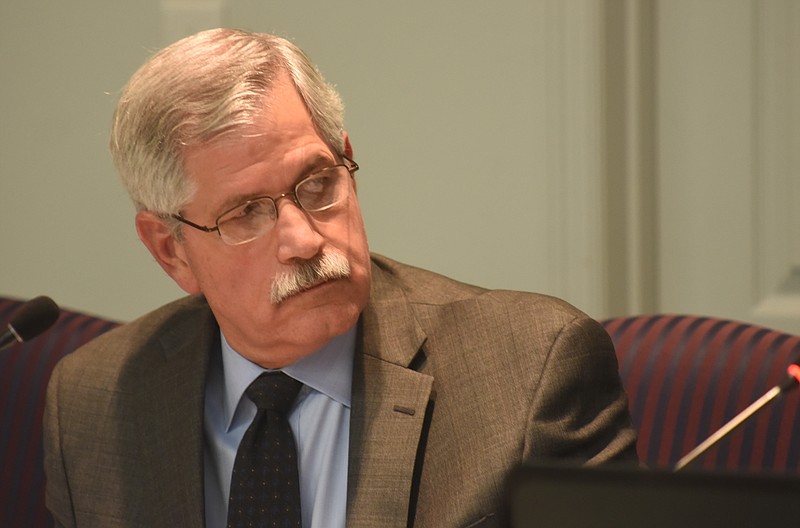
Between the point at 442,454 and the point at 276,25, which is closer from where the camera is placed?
the point at 442,454

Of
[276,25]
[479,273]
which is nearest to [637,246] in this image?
[479,273]

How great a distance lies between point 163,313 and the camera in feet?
6.58

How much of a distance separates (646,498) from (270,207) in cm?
101

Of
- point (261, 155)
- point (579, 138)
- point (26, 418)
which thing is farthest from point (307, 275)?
point (579, 138)

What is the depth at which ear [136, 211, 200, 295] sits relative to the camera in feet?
5.89

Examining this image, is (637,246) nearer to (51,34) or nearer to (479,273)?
(479,273)

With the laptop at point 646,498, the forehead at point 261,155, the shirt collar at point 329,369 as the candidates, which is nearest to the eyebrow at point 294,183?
the forehead at point 261,155

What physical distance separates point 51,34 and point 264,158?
161 cm

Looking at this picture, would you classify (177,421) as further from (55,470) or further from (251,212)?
(251,212)

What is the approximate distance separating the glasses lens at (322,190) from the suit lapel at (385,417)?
8.2 inches

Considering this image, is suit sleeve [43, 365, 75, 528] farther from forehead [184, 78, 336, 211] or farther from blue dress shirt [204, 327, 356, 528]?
forehead [184, 78, 336, 211]

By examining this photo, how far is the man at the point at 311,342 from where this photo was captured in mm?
1607

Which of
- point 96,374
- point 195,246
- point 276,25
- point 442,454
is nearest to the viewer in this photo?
point 442,454

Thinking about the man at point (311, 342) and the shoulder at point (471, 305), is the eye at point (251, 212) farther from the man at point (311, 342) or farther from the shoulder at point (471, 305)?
the shoulder at point (471, 305)
